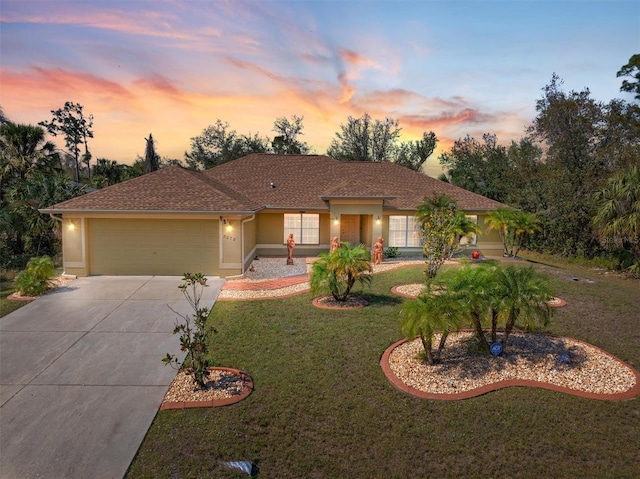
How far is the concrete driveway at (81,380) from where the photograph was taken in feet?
14.5

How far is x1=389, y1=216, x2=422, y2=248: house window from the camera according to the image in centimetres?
1862

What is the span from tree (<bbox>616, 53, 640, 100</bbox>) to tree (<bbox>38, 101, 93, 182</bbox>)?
49209mm

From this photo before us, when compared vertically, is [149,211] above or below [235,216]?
above

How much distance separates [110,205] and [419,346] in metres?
12.1

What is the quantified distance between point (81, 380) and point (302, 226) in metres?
13.5

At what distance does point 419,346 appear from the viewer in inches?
289

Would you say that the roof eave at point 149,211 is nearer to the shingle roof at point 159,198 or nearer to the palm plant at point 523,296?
the shingle roof at point 159,198

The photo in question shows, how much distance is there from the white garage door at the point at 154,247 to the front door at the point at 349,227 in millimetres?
8071

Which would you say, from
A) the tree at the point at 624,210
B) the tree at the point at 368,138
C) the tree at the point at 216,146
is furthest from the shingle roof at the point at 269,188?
the tree at the point at 368,138

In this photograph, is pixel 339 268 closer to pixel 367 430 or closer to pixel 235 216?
pixel 367 430

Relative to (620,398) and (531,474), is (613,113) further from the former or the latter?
(531,474)

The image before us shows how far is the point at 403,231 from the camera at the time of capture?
61.6 feet

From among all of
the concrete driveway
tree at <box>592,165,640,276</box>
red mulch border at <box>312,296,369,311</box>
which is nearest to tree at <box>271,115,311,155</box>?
tree at <box>592,165,640,276</box>

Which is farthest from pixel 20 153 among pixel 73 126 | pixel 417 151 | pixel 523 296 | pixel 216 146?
pixel 417 151
